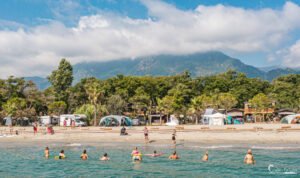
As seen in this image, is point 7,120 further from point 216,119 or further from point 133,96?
point 216,119

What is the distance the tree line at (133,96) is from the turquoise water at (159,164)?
35.3 meters

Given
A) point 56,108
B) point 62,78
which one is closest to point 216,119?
point 56,108

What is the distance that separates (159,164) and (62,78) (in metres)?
70.1

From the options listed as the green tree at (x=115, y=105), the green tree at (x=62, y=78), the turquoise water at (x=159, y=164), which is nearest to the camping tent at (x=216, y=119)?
the green tree at (x=115, y=105)

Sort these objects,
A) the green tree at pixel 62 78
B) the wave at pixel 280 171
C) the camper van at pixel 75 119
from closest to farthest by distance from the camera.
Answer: the wave at pixel 280 171 < the camper van at pixel 75 119 < the green tree at pixel 62 78

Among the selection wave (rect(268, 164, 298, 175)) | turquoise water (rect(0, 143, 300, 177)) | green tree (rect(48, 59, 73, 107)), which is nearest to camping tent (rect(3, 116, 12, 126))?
green tree (rect(48, 59, 73, 107))

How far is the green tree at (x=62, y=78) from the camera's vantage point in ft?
302

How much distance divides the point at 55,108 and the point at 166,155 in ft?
166

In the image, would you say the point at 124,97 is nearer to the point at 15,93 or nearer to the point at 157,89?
the point at 157,89

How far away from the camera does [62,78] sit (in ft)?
307

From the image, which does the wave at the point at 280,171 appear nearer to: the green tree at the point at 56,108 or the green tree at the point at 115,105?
the green tree at the point at 115,105

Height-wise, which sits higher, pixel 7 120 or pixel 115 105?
pixel 115 105

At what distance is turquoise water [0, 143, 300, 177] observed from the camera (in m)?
24.8

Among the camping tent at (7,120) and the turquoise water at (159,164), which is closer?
the turquoise water at (159,164)
